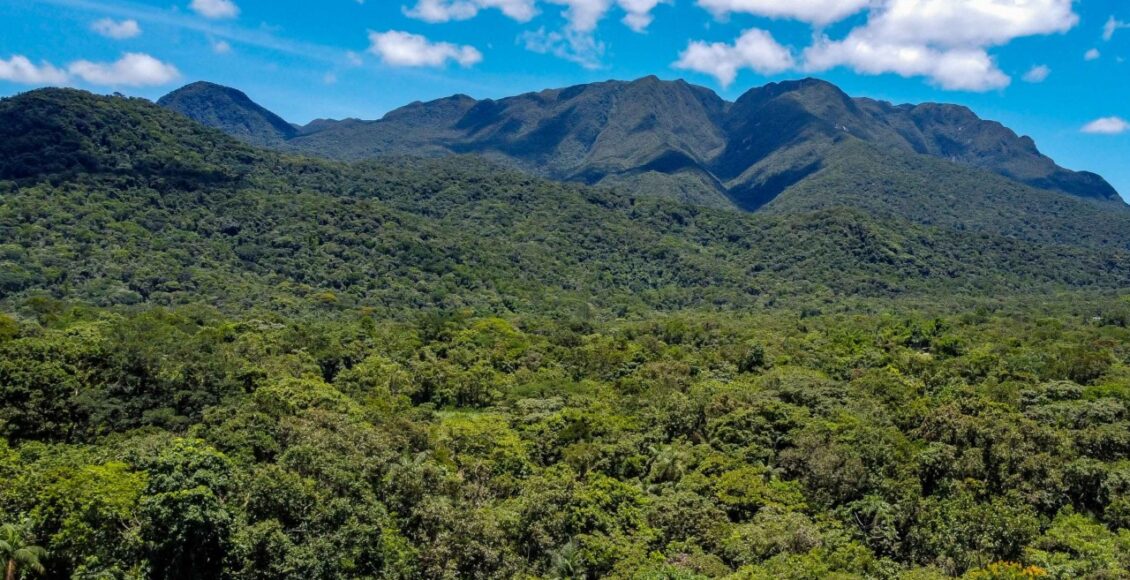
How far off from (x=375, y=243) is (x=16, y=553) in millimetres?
115757

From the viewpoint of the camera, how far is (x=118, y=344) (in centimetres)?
4591

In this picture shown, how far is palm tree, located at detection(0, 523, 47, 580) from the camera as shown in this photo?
2389cm

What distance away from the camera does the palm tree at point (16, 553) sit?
78.4 feet

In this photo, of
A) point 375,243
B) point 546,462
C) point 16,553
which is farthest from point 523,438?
point 375,243

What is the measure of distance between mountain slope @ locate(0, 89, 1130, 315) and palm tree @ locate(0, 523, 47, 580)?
248ft

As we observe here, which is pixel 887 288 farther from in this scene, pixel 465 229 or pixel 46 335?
pixel 46 335

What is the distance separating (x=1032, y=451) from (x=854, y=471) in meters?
9.46

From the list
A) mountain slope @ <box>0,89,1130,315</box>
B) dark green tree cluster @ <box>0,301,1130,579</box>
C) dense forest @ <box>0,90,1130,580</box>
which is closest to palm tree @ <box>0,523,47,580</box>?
dense forest @ <box>0,90,1130,580</box>

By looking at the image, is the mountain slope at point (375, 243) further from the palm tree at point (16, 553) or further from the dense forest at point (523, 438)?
the palm tree at point (16, 553)

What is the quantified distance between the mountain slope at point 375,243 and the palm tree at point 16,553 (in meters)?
75.7

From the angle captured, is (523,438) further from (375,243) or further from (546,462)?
(375,243)

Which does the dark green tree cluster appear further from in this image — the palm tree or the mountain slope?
the mountain slope

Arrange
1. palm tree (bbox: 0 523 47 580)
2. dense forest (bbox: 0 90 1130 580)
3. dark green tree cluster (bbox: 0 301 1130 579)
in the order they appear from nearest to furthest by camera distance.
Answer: palm tree (bbox: 0 523 47 580) → dark green tree cluster (bbox: 0 301 1130 579) → dense forest (bbox: 0 90 1130 580)

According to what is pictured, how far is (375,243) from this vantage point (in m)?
137
